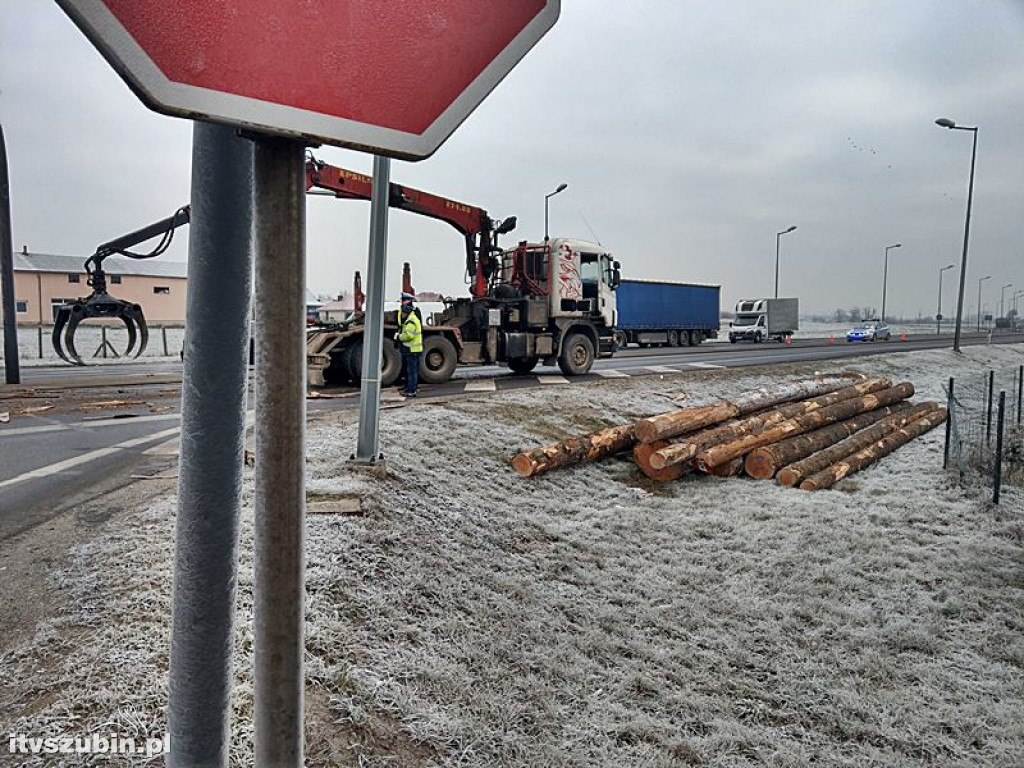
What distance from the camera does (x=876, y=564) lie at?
6.18 metres

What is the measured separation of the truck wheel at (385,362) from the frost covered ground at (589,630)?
5.19 meters

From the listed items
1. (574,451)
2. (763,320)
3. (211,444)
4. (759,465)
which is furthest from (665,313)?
(211,444)

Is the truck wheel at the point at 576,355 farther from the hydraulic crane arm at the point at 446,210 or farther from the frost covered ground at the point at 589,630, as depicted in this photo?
the frost covered ground at the point at 589,630

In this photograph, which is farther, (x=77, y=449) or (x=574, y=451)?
(x=574, y=451)

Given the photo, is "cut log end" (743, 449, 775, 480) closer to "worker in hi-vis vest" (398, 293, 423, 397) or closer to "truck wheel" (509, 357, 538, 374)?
"worker in hi-vis vest" (398, 293, 423, 397)

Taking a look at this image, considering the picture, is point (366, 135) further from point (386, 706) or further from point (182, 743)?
point (386, 706)

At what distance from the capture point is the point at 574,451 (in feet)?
29.1

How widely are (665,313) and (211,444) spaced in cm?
3460

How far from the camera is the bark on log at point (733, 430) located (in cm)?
896

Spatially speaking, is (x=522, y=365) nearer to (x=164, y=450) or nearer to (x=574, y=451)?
(x=574, y=451)

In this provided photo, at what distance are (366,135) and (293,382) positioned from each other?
456 millimetres

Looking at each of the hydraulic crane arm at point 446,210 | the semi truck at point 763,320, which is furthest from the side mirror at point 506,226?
the semi truck at point 763,320

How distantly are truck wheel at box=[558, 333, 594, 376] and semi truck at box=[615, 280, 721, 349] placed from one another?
1461 cm

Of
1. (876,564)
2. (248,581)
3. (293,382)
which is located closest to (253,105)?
(293,382)
